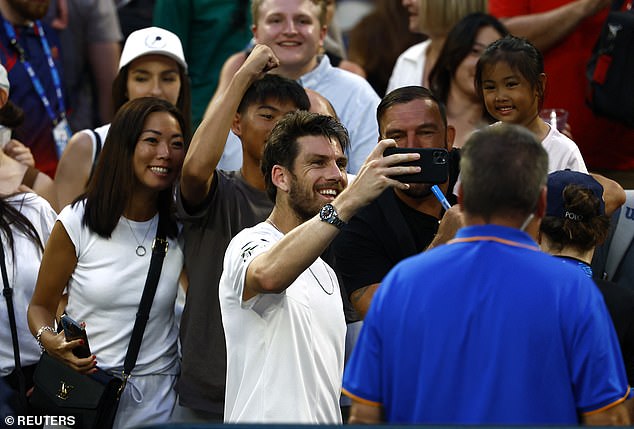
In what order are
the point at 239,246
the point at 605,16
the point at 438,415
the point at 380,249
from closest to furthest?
1. the point at 438,415
2. the point at 239,246
3. the point at 380,249
4. the point at 605,16

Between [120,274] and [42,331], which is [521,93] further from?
[42,331]

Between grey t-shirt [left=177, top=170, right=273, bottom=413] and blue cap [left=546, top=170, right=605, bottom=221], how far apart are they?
125cm

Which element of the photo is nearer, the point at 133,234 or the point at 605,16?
the point at 133,234

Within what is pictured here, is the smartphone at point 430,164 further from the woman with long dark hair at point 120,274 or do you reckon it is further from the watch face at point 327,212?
the woman with long dark hair at point 120,274

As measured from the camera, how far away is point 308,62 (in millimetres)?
6504

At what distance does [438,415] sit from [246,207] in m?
2.22

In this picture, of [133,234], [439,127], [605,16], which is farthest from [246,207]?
[605,16]

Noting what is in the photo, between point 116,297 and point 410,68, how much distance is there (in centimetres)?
258

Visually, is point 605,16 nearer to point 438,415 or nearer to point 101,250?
point 101,250

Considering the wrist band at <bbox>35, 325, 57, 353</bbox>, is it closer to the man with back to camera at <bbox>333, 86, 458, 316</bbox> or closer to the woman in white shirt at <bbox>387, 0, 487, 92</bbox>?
the man with back to camera at <bbox>333, 86, 458, 316</bbox>

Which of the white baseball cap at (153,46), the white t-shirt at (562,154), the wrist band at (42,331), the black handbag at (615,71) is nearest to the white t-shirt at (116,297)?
the wrist band at (42,331)

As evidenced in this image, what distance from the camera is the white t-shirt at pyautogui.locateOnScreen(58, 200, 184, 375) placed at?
211 inches

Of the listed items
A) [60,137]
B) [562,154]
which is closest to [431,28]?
[562,154]

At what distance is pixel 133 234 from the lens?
548cm
